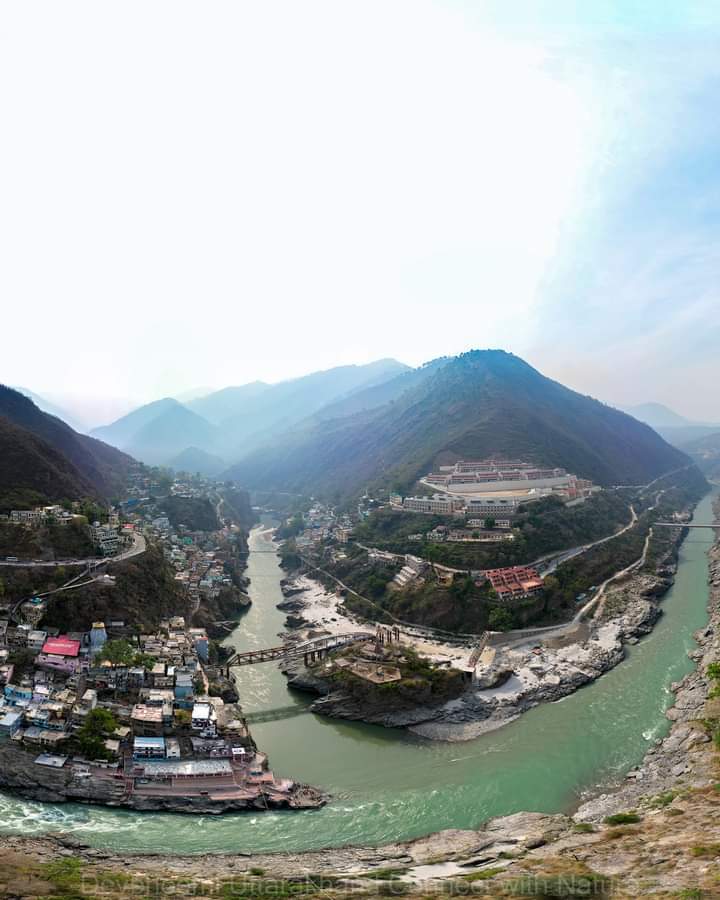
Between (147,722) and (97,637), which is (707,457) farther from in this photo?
(147,722)

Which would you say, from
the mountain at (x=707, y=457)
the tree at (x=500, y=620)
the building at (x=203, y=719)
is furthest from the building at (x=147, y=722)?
the mountain at (x=707, y=457)

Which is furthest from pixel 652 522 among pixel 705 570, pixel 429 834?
pixel 429 834

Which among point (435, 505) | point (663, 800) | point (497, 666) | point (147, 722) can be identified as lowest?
point (663, 800)

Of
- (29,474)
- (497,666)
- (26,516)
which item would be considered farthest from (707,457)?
(26,516)

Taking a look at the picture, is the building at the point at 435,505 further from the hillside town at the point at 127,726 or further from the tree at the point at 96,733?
the tree at the point at 96,733

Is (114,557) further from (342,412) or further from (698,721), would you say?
(342,412)

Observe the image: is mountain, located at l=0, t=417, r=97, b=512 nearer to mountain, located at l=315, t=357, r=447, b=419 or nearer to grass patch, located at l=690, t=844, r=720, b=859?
grass patch, located at l=690, t=844, r=720, b=859

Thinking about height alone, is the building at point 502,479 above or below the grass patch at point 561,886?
above
